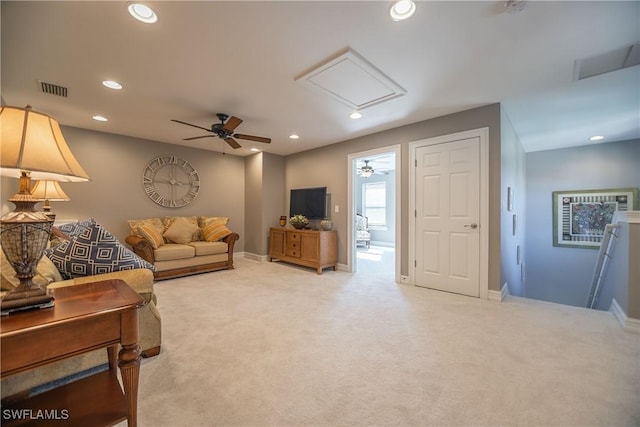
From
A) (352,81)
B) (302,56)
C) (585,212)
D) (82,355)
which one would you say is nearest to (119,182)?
(82,355)

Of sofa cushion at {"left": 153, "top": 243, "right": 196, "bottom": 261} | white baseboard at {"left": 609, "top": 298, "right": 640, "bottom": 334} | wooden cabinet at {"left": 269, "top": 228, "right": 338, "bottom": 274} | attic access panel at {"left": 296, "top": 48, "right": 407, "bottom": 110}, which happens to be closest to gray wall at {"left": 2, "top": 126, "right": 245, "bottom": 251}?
sofa cushion at {"left": 153, "top": 243, "right": 196, "bottom": 261}

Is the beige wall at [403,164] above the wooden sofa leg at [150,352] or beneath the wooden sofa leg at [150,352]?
above

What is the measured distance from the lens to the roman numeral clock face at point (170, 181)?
191 inches

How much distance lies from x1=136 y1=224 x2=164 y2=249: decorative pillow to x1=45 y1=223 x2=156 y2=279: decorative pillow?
2.47 m

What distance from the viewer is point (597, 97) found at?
2949 mm

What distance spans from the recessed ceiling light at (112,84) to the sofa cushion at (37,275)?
6.34 ft

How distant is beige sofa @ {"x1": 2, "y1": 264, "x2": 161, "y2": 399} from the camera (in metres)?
1.22

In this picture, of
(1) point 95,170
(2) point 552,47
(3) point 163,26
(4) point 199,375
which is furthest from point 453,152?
(1) point 95,170

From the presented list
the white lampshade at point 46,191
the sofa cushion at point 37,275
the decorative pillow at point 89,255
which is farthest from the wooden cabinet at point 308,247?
the sofa cushion at point 37,275

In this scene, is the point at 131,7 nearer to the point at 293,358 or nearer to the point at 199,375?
the point at 199,375

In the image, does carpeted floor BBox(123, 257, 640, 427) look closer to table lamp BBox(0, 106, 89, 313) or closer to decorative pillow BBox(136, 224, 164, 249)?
table lamp BBox(0, 106, 89, 313)

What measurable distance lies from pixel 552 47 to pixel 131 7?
308 centimetres

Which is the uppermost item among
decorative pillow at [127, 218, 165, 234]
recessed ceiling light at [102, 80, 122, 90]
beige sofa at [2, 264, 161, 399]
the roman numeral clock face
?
recessed ceiling light at [102, 80, 122, 90]

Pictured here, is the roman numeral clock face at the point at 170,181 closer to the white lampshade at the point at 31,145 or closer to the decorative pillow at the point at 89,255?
the decorative pillow at the point at 89,255
